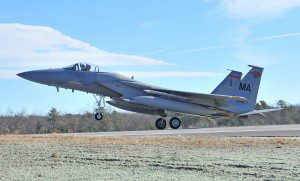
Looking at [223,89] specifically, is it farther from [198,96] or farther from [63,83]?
[63,83]

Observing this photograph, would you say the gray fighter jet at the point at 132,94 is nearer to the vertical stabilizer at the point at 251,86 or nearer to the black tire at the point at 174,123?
the black tire at the point at 174,123

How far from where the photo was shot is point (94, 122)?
37781mm

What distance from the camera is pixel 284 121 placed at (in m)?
40.0

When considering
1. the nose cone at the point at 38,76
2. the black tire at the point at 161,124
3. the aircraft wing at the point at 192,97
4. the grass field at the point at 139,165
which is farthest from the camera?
the black tire at the point at 161,124

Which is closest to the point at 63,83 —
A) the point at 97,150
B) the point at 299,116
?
the point at 97,150

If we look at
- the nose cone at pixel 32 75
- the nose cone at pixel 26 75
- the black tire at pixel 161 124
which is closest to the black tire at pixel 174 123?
the black tire at pixel 161 124

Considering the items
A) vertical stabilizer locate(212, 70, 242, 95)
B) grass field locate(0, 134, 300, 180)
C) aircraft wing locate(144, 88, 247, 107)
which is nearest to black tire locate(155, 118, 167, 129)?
aircraft wing locate(144, 88, 247, 107)

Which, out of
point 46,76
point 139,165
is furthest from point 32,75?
point 139,165

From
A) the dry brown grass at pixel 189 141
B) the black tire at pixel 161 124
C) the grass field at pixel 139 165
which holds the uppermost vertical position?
the black tire at pixel 161 124

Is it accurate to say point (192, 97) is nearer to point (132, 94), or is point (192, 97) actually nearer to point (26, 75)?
point (132, 94)

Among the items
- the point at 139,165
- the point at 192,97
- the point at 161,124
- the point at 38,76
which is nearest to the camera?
the point at 139,165

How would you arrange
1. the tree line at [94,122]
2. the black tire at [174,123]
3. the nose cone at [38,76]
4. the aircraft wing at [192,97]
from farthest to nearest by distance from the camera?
the tree line at [94,122], the black tire at [174,123], the aircraft wing at [192,97], the nose cone at [38,76]

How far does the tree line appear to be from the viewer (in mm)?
35000

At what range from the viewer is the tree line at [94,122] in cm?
3500
